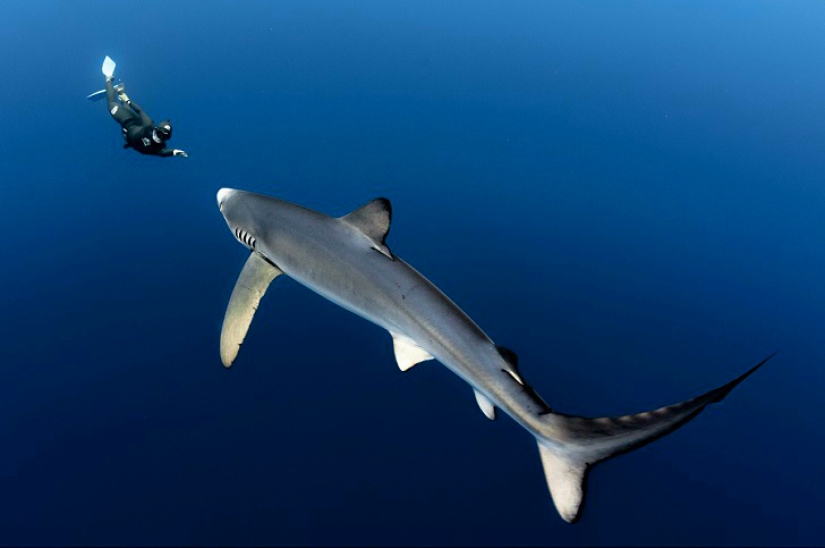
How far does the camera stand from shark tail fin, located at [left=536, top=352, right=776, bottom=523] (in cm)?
266

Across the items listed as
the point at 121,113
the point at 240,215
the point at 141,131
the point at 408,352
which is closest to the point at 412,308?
the point at 408,352

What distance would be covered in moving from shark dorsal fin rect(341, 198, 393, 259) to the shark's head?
4.48 feet

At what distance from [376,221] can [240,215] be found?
1741 millimetres

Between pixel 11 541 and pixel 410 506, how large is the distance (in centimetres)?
521

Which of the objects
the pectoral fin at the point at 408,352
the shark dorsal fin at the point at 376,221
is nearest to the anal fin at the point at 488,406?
the pectoral fin at the point at 408,352

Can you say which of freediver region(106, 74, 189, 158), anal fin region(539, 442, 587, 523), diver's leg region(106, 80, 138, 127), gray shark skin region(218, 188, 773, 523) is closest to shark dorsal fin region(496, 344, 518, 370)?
gray shark skin region(218, 188, 773, 523)

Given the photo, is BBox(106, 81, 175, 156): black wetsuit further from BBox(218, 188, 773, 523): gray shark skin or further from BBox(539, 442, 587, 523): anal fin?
BBox(539, 442, 587, 523): anal fin

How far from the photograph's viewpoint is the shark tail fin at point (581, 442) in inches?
105

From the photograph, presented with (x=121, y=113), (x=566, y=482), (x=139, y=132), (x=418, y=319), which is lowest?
(x=566, y=482)

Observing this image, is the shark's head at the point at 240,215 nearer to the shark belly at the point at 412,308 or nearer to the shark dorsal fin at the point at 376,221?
the shark belly at the point at 412,308

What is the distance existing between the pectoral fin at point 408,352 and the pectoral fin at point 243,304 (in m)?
1.80

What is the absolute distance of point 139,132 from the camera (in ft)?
23.7

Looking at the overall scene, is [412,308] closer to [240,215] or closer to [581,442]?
[581,442]

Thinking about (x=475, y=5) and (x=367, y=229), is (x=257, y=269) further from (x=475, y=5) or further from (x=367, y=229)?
(x=475, y=5)
